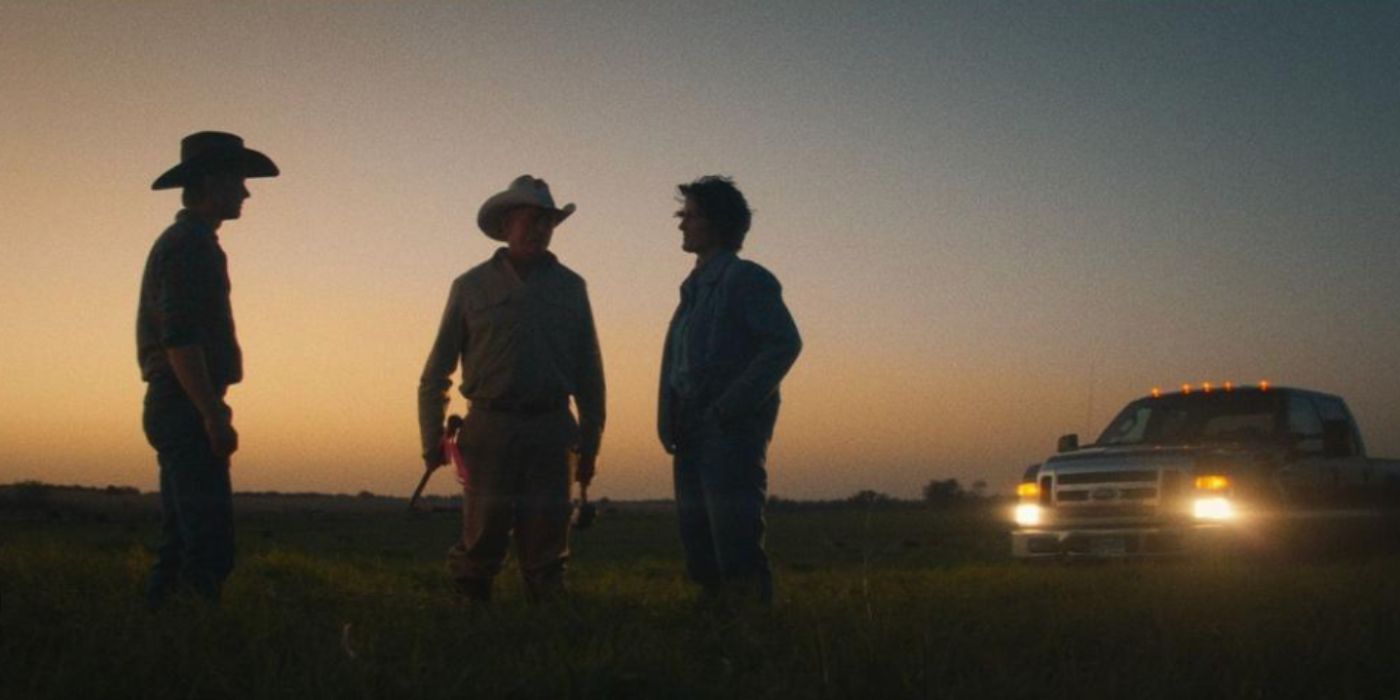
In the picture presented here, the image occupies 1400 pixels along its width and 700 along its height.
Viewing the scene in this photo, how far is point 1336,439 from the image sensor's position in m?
12.7

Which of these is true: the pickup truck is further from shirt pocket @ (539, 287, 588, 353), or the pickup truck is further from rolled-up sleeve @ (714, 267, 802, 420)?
shirt pocket @ (539, 287, 588, 353)

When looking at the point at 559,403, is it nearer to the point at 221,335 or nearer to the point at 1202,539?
the point at 221,335

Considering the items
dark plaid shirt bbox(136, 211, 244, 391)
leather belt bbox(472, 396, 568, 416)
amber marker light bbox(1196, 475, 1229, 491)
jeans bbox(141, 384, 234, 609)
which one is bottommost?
jeans bbox(141, 384, 234, 609)

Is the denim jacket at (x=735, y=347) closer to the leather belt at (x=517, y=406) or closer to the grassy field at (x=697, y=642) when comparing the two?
the leather belt at (x=517, y=406)

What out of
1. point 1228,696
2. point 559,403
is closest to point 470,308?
point 559,403

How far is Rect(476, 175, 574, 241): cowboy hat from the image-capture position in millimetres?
6926

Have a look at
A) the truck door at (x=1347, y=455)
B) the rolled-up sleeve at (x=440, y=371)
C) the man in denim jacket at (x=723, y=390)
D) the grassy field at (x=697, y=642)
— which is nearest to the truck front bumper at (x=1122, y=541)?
the truck door at (x=1347, y=455)

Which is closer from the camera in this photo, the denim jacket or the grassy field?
the grassy field

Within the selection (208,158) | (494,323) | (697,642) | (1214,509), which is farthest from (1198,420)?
(208,158)

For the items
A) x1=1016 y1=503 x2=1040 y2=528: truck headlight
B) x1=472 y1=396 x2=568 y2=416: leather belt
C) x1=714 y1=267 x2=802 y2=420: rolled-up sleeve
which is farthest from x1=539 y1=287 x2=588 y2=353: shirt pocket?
x1=1016 y1=503 x2=1040 y2=528: truck headlight

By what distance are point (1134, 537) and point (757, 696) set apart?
327 inches

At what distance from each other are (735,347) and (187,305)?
94.5 inches

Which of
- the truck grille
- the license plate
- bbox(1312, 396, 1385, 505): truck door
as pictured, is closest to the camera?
the truck grille

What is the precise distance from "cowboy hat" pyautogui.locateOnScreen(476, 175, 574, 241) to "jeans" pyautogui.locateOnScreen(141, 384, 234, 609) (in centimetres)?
172
